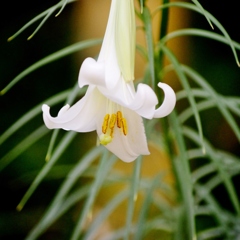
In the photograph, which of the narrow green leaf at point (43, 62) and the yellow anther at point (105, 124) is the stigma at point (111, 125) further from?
the narrow green leaf at point (43, 62)

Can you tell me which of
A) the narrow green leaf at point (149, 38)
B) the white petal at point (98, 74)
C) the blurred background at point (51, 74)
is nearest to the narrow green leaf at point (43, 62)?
the narrow green leaf at point (149, 38)

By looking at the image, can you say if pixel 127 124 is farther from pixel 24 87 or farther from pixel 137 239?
pixel 24 87

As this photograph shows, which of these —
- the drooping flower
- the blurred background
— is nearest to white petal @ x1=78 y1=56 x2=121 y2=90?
the drooping flower

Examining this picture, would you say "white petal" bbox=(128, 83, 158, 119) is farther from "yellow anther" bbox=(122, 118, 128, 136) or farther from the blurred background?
the blurred background

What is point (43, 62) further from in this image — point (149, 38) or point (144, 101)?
point (144, 101)

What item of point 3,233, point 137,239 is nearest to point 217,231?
point 137,239

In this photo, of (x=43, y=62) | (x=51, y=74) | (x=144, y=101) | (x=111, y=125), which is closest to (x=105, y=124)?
(x=111, y=125)

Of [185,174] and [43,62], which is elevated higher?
[43,62]
